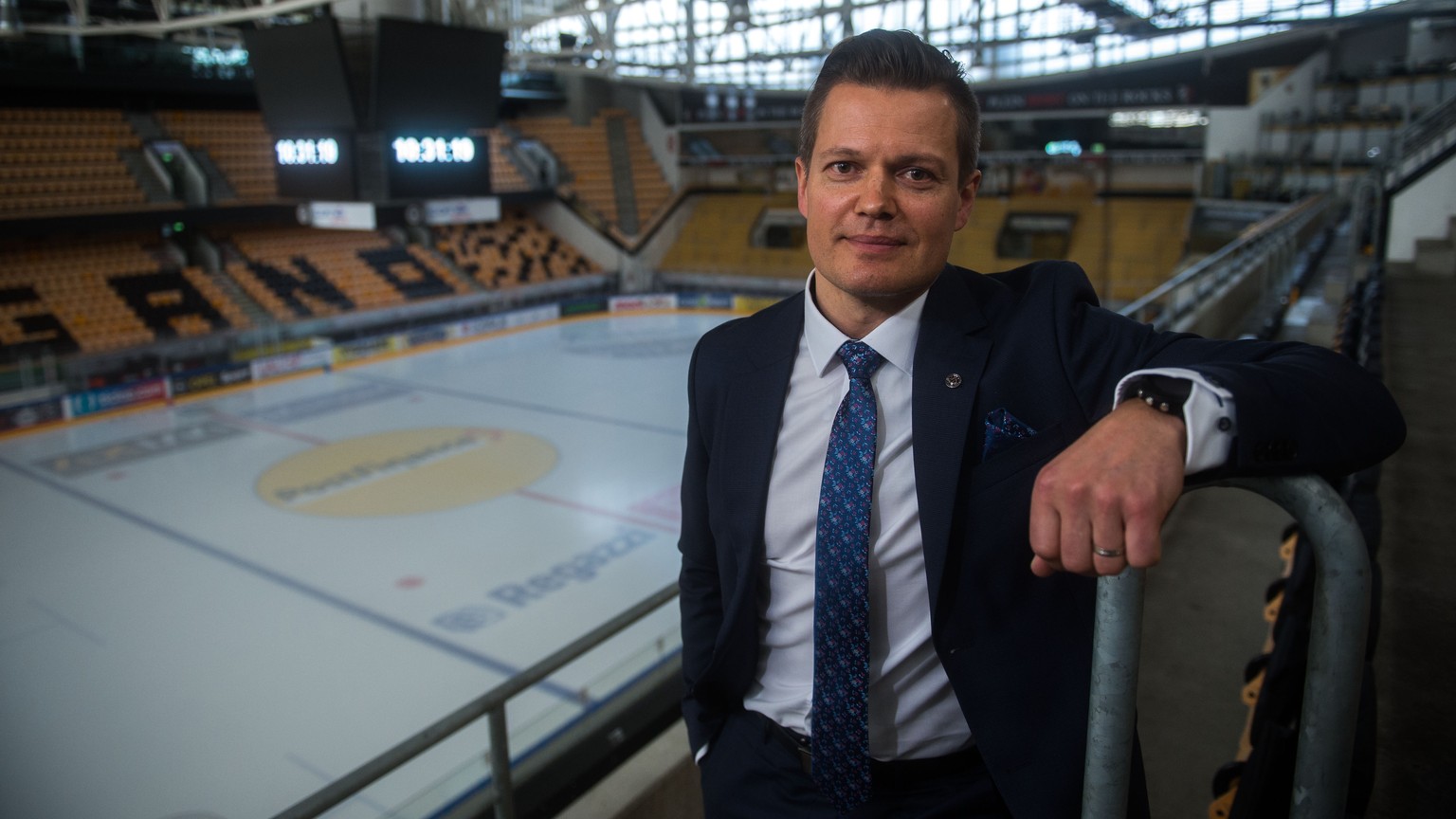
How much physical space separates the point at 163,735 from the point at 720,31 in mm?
14010

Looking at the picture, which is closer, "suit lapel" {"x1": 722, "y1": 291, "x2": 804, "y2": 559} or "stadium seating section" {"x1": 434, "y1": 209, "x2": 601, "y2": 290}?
"suit lapel" {"x1": 722, "y1": 291, "x2": 804, "y2": 559}

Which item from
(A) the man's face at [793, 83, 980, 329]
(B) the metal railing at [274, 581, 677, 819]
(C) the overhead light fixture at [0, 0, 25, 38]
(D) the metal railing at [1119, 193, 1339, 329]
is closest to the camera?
(A) the man's face at [793, 83, 980, 329]

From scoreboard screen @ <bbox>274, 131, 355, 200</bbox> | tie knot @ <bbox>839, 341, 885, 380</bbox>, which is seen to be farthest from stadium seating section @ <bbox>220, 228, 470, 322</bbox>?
tie knot @ <bbox>839, 341, 885, 380</bbox>

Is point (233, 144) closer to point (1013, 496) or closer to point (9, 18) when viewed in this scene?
point (9, 18)

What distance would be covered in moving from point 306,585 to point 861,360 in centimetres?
688

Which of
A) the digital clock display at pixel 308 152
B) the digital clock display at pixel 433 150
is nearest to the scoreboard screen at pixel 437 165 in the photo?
the digital clock display at pixel 433 150

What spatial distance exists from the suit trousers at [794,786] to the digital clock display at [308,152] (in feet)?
32.8

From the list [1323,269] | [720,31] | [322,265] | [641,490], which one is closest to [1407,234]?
[1323,269]

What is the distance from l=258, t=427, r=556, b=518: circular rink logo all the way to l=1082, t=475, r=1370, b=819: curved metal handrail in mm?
8488

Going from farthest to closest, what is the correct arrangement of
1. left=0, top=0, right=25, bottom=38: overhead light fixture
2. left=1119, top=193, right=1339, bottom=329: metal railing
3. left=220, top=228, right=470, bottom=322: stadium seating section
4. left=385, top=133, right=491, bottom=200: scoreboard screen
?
left=220, top=228, right=470, bottom=322: stadium seating section → left=0, top=0, right=25, bottom=38: overhead light fixture → left=385, top=133, right=491, bottom=200: scoreboard screen → left=1119, top=193, right=1339, bottom=329: metal railing

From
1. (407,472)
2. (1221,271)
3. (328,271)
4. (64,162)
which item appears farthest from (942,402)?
(64,162)

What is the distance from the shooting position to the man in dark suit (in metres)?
1.13

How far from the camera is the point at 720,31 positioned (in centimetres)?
1620

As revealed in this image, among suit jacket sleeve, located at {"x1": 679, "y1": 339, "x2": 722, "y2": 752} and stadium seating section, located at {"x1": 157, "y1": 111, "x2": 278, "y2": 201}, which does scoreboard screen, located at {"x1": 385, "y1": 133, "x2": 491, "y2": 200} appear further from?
stadium seating section, located at {"x1": 157, "y1": 111, "x2": 278, "y2": 201}
